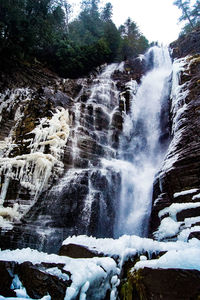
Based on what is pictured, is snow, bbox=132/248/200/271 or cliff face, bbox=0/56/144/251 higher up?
cliff face, bbox=0/56/144/251

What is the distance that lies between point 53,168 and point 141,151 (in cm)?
602

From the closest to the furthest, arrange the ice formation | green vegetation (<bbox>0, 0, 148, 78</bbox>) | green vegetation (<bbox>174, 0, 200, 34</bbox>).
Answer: the ice formation
green vegetation (<bbox>0, 0, 148, 78</bbox>)
green vegetation (<bbox>174, 0, 200, 34</bbox>)

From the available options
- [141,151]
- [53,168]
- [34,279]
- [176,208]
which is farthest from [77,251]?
[141,151]

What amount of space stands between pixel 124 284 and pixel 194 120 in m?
7.16

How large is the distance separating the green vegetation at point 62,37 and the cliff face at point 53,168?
4105 mm

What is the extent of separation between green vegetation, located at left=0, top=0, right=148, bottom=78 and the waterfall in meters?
6.27

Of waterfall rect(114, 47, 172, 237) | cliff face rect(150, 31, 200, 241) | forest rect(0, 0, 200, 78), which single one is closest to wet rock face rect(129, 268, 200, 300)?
cliff face rect(150, 31, 200, 241)

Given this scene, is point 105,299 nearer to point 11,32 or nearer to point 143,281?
point 143,281

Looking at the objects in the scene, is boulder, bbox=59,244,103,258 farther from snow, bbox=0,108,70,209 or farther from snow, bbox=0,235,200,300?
snow, bbox=0,108,70,209

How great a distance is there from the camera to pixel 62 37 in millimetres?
22969

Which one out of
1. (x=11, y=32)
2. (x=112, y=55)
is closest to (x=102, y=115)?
(x=11, y=32)

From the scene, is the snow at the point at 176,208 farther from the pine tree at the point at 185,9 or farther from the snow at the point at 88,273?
the pine tree at the point at 185,9

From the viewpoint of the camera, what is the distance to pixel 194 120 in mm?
8766

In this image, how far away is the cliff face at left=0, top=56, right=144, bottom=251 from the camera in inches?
324
